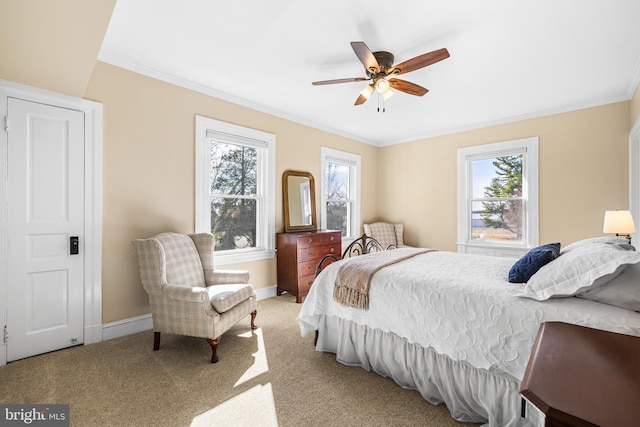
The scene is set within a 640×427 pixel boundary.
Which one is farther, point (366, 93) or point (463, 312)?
point (366, 93)

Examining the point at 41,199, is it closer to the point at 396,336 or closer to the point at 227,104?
the point at 227,104

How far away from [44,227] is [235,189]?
191 cm

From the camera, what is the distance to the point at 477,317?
175 centimetres

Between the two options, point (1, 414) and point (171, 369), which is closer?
point (1, 414)

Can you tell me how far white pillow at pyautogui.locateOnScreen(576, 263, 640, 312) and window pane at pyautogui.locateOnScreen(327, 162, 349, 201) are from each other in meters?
3.97

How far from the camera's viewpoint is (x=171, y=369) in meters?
2.33

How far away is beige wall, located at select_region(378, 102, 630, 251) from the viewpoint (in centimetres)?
376

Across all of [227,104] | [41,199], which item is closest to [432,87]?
[227,104]

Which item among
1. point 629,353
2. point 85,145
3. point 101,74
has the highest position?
point 101,74

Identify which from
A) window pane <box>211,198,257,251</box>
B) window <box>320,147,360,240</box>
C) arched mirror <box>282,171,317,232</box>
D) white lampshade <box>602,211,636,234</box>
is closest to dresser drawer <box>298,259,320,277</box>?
arched mirror <box>282,171,317,232</box>

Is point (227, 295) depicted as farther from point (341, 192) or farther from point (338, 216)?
point (341, 192)

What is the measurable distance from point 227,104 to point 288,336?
2.84m

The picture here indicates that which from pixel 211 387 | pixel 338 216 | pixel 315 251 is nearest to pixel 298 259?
pixel 315 251

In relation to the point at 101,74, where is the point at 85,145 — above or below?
below
